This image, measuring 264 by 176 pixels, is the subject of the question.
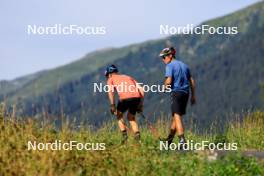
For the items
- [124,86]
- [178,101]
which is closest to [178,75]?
[178,101]

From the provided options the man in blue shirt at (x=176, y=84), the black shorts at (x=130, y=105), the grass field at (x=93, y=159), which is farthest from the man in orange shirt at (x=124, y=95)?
the grass field at (x=93, y=159)

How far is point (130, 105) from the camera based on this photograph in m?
16.1

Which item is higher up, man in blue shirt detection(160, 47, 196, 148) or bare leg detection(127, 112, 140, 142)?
man in blue shirt detection(160, 47, 196, 148)

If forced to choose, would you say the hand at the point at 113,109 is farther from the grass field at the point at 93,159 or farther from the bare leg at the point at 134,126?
the grass field at the point at 93,159

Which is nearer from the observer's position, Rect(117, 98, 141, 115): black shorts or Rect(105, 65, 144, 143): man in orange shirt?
Rect(105, 65, 144, 143): man in orange shirt

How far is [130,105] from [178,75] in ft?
5.10

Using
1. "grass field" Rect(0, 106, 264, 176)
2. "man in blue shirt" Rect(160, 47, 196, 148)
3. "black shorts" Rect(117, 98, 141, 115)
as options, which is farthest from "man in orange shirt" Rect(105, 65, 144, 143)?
"grass field" Rect(0, 106, 264, 176)

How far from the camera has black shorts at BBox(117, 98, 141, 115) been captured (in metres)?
16.0

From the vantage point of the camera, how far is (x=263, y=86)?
1001 inches

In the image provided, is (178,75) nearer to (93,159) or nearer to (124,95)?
(124,95)

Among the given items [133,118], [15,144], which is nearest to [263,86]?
[133,118]

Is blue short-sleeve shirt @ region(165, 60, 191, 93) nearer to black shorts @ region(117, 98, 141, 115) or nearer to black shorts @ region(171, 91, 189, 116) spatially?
black shorts @ region(171, 91, 189, 116)

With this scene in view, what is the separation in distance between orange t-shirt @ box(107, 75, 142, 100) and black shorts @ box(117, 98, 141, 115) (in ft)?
0.28

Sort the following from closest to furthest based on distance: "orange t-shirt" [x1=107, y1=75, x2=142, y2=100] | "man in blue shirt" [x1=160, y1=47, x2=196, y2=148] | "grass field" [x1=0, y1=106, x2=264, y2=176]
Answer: "grass field" [x1=0, y1=106, x2=264, y2=176]
"man in blue shirt" [x1=160, y1=47, x2=196, y2=148]
"orange t-shirt" [x1=107, y1=75, x2=142, y2=100]
